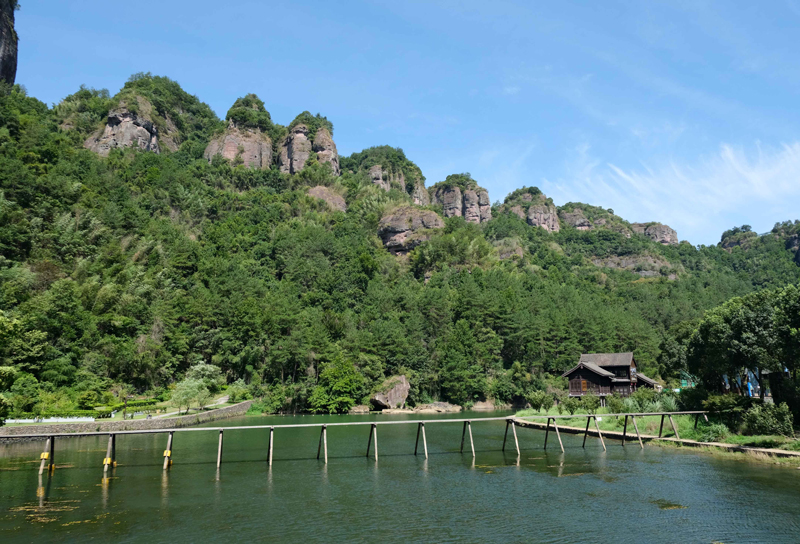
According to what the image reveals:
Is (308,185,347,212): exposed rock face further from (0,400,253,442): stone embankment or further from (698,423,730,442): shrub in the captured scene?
(698,423,730,442): shrub

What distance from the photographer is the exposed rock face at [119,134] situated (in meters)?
106

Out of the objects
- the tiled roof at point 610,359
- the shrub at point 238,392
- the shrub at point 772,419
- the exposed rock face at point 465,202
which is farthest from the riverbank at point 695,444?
the exposed rock face at point 465,202

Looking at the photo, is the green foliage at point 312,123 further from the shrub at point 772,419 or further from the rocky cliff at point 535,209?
the shrub at point 772,419

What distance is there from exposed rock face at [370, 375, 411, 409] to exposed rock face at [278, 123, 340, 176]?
76.3 metres

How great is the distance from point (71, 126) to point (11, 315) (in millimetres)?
84908

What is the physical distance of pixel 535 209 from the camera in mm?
177250

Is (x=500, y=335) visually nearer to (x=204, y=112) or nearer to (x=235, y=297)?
(x=235, y=297)

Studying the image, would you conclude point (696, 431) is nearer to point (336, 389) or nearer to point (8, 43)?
point (336, 389)

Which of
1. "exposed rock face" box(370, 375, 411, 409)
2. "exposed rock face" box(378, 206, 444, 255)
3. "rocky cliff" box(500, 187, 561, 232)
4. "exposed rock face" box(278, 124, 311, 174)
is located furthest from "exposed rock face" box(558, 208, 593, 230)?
"exposed rock face" box(370, 375, 411, 409)

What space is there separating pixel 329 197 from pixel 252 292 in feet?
165

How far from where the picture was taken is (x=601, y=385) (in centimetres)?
5900

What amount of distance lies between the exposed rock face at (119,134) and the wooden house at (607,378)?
3910 inches

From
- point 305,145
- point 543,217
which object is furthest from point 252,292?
point 543,217

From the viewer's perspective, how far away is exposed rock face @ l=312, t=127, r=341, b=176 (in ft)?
433
